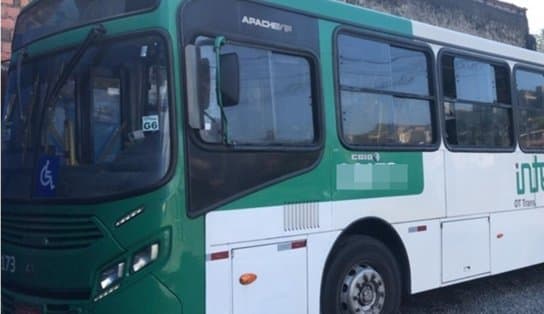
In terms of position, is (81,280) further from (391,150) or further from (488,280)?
(488,280)

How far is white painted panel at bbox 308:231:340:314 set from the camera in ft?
16.0

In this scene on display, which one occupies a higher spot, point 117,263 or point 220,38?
point 220,38

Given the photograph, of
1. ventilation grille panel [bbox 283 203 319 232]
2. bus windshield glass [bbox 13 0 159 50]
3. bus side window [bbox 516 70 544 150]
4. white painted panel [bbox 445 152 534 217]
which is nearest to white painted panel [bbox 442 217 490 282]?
→ white painted panel [bbox 445 152 534 217]

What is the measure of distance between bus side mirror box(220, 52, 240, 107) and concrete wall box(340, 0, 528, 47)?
756 cm

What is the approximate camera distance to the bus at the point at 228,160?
4062 millimetres

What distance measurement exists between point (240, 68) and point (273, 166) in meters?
0.77

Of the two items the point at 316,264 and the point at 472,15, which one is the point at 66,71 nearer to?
the point at 316,264

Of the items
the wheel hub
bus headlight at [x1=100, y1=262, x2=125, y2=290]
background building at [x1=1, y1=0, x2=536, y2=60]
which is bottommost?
the wheel hub

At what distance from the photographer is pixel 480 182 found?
6.56 m

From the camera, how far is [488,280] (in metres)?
8.25

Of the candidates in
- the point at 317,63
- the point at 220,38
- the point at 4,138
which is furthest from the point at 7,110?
the point at 317,63

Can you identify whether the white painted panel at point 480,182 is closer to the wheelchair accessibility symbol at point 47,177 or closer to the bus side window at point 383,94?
the bus side window at point 383,94

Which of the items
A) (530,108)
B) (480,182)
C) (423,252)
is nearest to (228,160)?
(423,252)

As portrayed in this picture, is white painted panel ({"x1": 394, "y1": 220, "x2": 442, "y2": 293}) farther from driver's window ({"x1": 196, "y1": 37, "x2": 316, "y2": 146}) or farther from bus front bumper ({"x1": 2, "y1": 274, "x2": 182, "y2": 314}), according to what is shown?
bus front bumper ({"x1": 2, "y1": 274, "x2": 182, "y2": 314})
